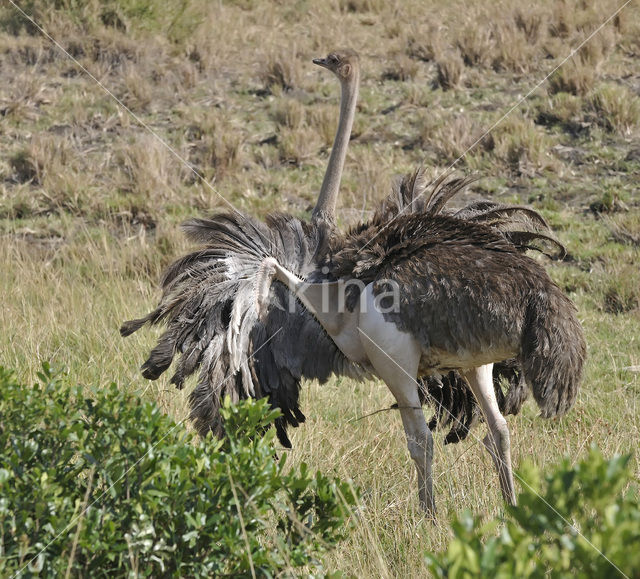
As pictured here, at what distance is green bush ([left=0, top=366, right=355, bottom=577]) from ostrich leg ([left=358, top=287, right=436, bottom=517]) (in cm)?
123

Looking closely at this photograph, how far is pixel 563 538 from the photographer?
2029 millimetres

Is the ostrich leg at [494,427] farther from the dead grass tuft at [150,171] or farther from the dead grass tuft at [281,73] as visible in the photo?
the dead grass tuft at [281,73]

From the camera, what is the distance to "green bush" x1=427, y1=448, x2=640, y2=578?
76.9 inches

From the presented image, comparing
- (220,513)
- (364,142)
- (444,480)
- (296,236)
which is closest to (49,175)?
(364,142)

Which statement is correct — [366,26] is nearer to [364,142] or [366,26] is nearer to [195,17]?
[195,17]

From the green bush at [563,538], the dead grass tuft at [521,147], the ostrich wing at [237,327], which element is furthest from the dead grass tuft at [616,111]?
the green bush at [563,538]

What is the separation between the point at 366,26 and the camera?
1434cm

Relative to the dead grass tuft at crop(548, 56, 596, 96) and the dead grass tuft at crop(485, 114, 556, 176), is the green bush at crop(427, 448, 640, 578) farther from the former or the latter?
the dead grass tuft at crop(548, 56, 596, 96)

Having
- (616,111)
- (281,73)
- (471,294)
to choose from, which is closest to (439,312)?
(471,294)

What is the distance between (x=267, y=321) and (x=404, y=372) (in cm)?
81

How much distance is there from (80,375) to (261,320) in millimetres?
1640

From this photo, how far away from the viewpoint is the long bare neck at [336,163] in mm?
5359

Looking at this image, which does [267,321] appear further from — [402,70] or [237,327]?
[402,70]

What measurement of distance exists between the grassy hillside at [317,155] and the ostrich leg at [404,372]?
13 centimetres
